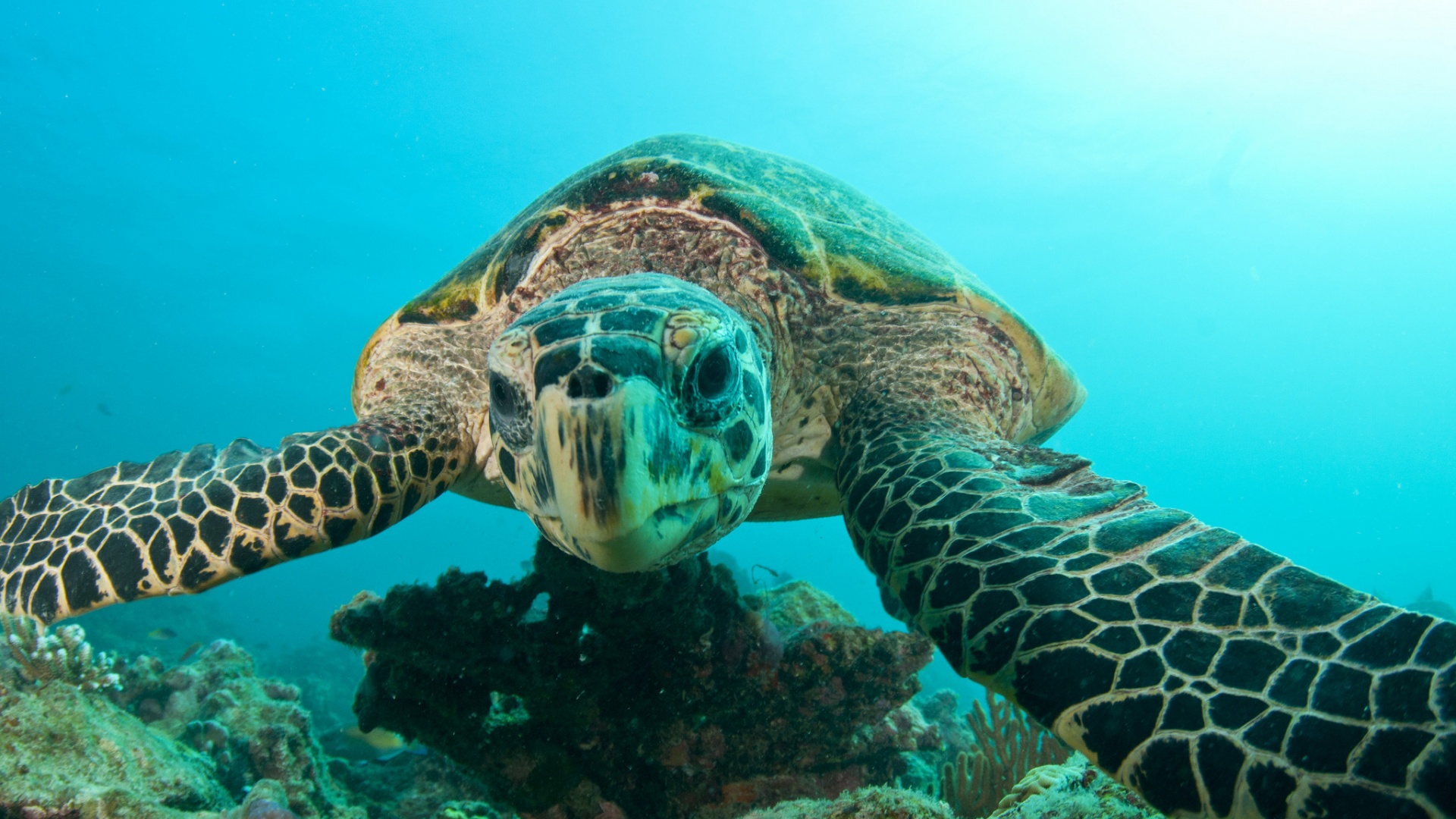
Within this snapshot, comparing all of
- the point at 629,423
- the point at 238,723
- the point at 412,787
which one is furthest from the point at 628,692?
the point at 238,723

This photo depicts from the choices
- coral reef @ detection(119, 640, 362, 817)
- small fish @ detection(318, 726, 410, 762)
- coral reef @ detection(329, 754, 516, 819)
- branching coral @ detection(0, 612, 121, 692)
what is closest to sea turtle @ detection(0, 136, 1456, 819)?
branching coral @ detection(0, 612, 121, 692)

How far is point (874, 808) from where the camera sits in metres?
1.73

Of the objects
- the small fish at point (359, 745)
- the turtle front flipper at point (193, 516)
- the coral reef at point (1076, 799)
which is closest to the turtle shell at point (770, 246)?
the turtle front flipper at point (193, 516)

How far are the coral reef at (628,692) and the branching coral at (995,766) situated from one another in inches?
60.4

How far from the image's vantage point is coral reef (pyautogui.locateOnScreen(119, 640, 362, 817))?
447 centimetres

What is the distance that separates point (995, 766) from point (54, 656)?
5.46 meters

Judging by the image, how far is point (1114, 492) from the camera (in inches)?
75.5

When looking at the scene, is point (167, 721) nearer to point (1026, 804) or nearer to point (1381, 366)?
point (1026, 804)

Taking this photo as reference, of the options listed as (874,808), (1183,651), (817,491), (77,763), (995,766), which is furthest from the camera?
(995,766)

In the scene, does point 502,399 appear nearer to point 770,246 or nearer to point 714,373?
point 714,373

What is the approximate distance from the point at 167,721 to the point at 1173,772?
7756 millimetres

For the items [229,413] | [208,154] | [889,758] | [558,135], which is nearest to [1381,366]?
[558,135]

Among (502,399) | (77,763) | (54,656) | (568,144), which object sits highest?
(568,144)

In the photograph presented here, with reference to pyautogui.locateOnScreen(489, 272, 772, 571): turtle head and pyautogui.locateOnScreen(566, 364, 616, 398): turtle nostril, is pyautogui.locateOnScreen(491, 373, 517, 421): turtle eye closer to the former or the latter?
pyautogui.locateOnScreen(489, 272, 772, 571): turtle head
